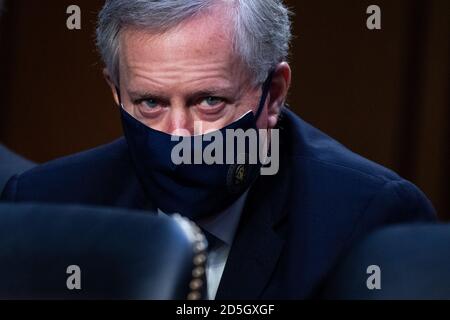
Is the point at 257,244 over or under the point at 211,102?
under

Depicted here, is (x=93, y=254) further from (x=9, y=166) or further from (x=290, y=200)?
(x=9, y=166)

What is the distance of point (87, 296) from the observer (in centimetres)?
129

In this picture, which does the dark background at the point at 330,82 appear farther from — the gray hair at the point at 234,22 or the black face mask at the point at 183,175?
the black face mask at the point at 183,175

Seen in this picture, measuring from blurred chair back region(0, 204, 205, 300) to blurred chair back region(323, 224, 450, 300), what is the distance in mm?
200

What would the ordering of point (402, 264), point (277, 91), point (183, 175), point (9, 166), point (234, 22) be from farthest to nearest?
point (9, 166), point (277, 91), point (234, 22), point (183, 175), point (402, 264)

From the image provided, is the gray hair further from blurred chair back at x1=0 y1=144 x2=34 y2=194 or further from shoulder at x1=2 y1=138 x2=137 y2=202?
blurred chair back at x1=0 y1=144 x2=34 y2=194

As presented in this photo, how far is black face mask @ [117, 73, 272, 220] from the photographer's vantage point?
191cm

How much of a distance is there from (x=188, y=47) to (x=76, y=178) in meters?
0.43

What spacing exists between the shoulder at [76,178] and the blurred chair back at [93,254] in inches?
32.7

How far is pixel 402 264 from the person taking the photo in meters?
1.27

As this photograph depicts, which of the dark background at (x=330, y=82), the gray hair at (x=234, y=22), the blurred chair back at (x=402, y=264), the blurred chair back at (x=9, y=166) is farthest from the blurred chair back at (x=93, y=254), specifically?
the dark background at (x=330, y=82)

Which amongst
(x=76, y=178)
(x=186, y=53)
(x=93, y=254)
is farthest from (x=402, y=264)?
(x=76, y=178)

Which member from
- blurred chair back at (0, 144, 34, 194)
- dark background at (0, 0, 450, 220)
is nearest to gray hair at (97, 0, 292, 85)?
blurred chair back at (0, 144, 34, 194)
